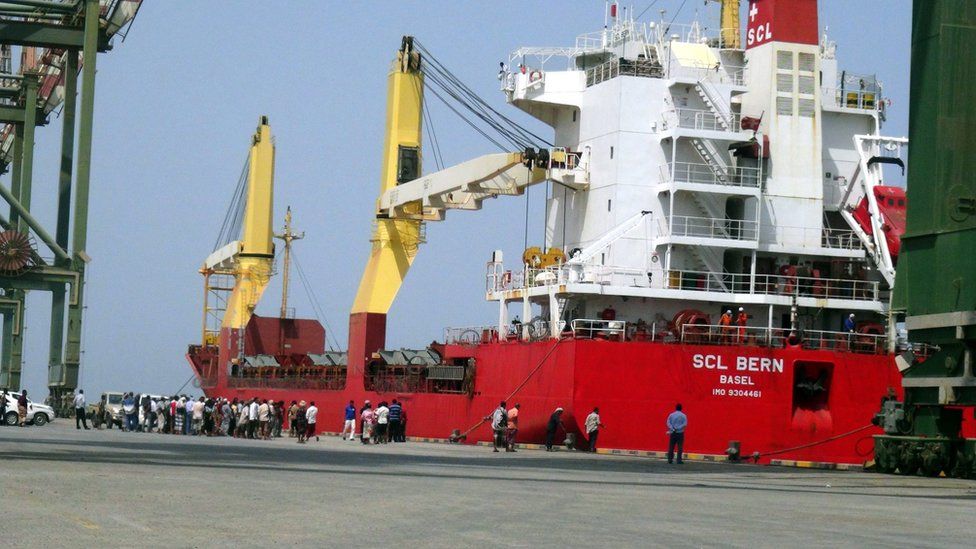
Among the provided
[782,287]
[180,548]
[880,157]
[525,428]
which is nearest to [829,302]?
[782,287]

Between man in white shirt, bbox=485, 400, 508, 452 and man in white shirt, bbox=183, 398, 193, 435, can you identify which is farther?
man in white shirt, bbox=183, 398, 193, 435

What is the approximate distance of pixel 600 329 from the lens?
29.7 m

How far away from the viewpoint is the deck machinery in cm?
2144

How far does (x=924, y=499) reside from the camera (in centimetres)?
1655

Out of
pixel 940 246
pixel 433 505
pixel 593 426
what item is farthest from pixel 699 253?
pixel 433 505

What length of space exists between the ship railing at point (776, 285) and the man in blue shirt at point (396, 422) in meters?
7.44

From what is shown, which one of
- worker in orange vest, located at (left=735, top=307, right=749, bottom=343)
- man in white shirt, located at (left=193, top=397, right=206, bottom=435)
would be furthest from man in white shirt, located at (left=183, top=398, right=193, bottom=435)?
worker in orange vest, located at (left=735, top=307, right=749, bottom=343)

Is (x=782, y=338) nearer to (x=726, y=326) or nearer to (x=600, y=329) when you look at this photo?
(x=726, y=326)

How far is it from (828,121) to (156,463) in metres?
20.8

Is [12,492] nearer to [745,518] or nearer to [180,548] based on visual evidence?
[180,548]

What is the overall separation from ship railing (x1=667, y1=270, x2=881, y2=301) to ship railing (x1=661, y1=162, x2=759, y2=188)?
2056 millimetres

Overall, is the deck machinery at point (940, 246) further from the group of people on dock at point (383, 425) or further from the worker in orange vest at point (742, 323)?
the group of people on dock at point (383, 425)

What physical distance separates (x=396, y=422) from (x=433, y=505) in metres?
22.0

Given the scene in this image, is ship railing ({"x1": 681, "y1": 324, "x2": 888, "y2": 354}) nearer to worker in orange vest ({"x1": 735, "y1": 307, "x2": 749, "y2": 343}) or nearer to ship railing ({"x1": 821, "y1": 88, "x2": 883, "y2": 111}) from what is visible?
worker in orange vest ({"x1": 735, "y1": 307, "x2": 749, "y2": 343})
